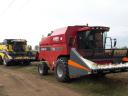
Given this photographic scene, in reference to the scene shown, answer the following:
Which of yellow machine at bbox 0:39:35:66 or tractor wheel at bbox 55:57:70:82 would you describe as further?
yellow machine at bbox 0:39:35:66

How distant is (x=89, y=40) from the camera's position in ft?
47.6

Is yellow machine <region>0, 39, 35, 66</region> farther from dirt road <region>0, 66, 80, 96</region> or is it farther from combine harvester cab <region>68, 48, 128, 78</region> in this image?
combine harvester cab <region>68, 48, 128, 78</region>

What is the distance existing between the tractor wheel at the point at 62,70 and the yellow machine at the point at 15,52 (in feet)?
34.1

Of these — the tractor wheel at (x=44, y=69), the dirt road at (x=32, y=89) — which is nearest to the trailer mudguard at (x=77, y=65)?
the dirt road at (x=32, y=89)

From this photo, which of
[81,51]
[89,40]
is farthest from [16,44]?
[81,51]

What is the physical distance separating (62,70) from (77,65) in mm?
1519

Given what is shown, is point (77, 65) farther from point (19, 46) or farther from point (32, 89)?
point (19, 46)

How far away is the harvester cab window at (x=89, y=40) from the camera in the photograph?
14.4 metres

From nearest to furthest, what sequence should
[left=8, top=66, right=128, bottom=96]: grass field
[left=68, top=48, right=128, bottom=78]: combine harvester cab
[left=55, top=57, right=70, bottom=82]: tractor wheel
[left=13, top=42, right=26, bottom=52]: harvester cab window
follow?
[left=8, top=66, right=128, bottom=96]: grass field, [left=68, top=48, right=128, bottom=78]: combine harvester cab, [left=55, top=57, right=70, bottom=82]: tractor wheel, [left=13, top=42, right=26, bottom=52]: harvester cab window

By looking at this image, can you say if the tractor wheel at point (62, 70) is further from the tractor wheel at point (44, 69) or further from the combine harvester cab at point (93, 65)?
the tractor wheel at point (44, 69)

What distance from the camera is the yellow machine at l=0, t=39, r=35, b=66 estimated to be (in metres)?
24.9

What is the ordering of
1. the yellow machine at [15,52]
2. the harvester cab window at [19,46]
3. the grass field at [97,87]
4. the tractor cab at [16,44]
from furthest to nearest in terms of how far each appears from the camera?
the harvester cab window at [19,46], the tractor cab at [16,44], the yellow machine at [15,52], the grass field at [97,87]

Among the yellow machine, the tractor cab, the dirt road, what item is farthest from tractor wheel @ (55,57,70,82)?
the tractor cab

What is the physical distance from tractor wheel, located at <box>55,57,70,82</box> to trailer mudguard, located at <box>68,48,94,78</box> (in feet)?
1.11
